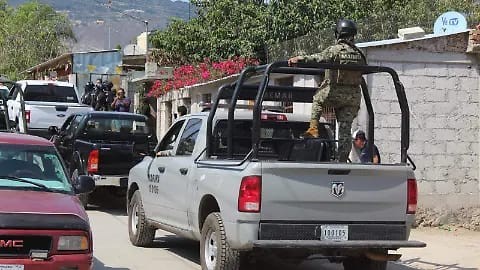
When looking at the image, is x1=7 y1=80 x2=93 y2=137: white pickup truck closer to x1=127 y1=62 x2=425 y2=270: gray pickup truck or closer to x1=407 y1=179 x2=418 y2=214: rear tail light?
x1=127 y1=62 x2=425 y2=270: gray pickup truck

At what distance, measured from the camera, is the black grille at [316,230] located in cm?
741

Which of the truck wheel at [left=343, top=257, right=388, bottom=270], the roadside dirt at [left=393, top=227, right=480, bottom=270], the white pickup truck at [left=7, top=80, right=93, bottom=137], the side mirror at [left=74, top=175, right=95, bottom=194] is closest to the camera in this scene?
the side mirror at [left=74, top=175, right=95, bottom=194]

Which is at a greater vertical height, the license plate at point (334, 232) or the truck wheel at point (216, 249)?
the license plate at point (334, 232)

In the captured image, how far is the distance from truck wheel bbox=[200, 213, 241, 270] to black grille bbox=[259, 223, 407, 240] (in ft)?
1.68

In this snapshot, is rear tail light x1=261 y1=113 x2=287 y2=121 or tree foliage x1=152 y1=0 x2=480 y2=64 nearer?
rear tail light x1=261 y1=113 x2=287 y2=121

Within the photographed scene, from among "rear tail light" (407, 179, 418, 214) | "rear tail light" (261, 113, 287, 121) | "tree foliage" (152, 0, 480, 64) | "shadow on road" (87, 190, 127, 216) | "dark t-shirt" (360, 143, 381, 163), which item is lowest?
"shadow on road" (87, 190, 127, 216)

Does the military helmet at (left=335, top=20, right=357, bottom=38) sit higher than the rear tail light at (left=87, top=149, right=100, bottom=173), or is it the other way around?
the military helmet at (left=335, top=20, right=357, bottom=38)

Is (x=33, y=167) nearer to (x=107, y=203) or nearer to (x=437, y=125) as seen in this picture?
(x=437, y=125)

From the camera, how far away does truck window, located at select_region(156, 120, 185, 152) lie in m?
10.1

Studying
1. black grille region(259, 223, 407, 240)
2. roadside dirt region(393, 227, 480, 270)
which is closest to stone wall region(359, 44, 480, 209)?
roadside dirt region(393, 227, 480, 270)

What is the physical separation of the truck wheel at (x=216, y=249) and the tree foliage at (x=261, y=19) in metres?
13.7

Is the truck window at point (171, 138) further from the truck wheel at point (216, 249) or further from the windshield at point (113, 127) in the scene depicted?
the windshield at point (113, 127)

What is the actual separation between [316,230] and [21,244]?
112 inches

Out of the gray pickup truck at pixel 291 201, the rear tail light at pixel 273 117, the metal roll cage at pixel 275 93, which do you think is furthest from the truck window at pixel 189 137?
the rear tail light at pixel 273 117
